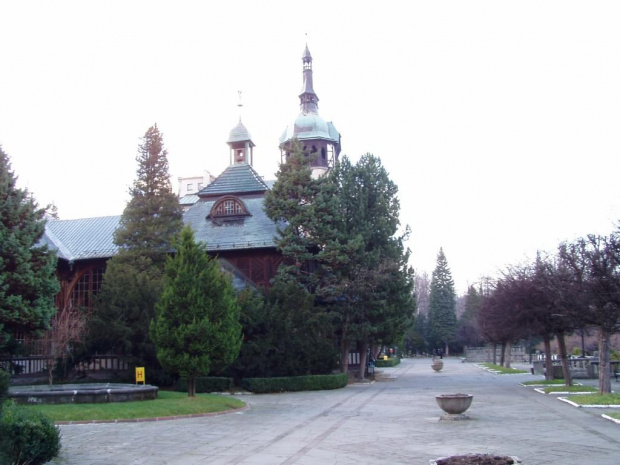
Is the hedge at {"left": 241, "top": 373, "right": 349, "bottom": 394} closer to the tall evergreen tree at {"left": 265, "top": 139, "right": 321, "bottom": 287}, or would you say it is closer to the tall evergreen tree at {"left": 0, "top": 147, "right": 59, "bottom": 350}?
the tall evergreen tree at {"left": 265, "top": 139, "right": 321, "bottom": 287}

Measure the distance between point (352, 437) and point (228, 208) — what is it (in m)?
28.5

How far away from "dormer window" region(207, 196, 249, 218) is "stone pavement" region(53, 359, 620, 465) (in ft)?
68.2

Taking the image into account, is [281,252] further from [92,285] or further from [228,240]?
[92,285]

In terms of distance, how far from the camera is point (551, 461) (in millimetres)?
10859

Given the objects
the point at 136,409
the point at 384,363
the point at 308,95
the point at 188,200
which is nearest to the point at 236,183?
the point at 188,200

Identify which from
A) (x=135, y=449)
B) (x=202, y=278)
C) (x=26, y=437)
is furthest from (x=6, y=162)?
(x=26, y=437)

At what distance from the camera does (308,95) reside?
6169 centimetres

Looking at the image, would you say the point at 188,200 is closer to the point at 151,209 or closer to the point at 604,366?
the point at 151,209

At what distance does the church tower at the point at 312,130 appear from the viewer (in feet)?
191

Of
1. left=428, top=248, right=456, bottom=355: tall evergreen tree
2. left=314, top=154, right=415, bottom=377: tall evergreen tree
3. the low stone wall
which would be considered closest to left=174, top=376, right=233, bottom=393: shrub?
left=314, top=154, right=415, bottom=377: tall evergreen tree

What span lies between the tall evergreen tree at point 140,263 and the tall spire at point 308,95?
25.8 metres

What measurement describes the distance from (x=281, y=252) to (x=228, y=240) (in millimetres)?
4465

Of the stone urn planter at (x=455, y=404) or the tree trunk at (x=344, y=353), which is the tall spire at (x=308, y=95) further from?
the stone urn planter at (x=455, y=404)

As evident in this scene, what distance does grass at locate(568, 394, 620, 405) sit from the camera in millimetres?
20125
